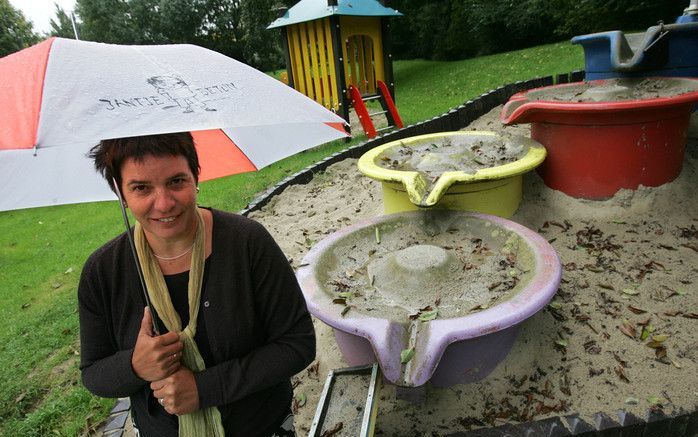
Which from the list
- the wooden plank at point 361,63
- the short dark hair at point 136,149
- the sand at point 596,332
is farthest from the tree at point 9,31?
the short dark hair at point 136,149

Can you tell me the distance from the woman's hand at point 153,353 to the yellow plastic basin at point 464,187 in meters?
2.00

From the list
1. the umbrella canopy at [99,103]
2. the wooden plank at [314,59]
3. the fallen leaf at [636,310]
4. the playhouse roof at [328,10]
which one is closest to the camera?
the umbrella canopy at [99,103]

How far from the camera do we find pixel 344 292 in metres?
2.70

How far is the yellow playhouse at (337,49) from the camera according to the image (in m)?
8.42

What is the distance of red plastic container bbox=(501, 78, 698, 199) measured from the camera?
3.42 metres

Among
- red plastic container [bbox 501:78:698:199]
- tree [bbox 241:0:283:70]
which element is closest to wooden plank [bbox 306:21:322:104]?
red plastic container [bbox 501:78:698:199]

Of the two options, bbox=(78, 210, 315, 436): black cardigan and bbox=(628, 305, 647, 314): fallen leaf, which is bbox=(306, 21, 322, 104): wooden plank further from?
bbox=(78, 210, 315, 436): black cardigan

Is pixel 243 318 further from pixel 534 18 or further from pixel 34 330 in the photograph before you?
pixel 534 18

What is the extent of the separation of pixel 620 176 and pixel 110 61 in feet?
11.6

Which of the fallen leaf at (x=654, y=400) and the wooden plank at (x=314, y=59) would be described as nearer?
the fallen leaf at (x=654, y=400)

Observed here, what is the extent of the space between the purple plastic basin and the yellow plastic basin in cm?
19

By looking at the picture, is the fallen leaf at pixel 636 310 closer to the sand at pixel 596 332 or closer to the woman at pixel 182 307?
the sand at pixel 596 332

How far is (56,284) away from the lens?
520 cm

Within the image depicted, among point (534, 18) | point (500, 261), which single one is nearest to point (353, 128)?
point (500, 261)
